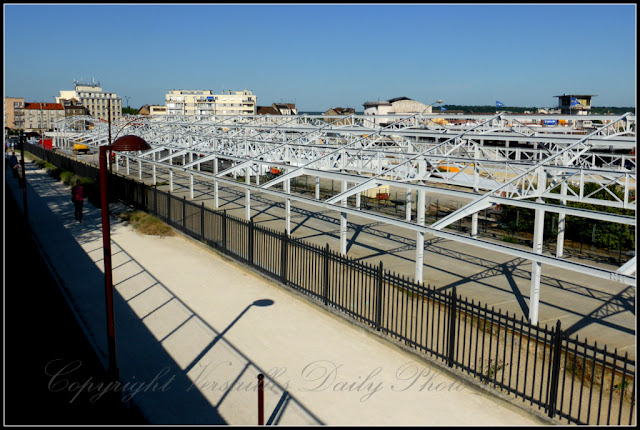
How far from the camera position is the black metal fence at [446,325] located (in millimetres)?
7531

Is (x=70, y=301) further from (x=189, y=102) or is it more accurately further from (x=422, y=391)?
(x=189, y=102)

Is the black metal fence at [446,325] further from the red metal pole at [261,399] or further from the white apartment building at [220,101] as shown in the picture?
the white apartment building at [220,101]

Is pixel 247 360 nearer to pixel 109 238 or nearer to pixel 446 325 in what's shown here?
pixel 109 238

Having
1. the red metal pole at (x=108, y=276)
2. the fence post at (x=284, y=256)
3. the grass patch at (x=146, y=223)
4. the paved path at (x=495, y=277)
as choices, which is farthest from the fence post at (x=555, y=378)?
the grass patch at (x=146, y=223)

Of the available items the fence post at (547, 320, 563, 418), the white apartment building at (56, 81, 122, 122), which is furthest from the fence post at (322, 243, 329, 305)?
the white apartment building at (56, 81, 122, 122)

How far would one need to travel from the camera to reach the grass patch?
1964 cm

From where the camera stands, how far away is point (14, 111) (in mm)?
154500

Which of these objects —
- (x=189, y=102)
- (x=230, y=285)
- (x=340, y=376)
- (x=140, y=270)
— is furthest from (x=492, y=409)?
(x=189, y=102)

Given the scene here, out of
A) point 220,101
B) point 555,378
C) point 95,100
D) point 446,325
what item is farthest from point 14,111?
point 555,378

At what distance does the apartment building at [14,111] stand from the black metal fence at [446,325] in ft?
491

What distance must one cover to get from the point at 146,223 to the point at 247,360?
41.4 ft

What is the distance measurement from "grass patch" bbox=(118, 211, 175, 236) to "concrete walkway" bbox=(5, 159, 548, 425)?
4550 mm

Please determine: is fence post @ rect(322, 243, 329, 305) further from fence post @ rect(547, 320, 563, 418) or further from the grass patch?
the grass patch

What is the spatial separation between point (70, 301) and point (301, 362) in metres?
5.94
